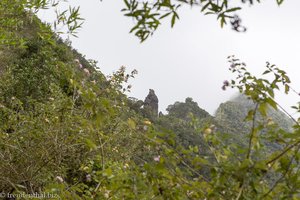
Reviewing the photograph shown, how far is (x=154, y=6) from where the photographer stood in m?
1.37

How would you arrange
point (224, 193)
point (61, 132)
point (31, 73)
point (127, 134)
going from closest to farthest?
point (224, 193) < point (61, 132) < point (127, 134) < point (31, 73)

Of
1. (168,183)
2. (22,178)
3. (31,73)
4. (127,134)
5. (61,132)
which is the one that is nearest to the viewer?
(168,183)

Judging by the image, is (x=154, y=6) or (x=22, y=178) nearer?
(x=154, y=6)

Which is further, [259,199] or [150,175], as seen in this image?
[150,175]

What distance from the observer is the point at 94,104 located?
1.67m

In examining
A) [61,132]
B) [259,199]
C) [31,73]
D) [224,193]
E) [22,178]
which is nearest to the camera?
[259,199]

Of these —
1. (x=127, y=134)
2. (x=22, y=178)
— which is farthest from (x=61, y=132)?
(x=127, y=134)

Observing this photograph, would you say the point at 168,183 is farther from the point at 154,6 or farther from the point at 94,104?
the point at 154,6

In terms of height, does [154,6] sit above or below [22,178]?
above

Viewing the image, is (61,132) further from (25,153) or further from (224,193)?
(224,193)

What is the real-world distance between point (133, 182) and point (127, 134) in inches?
221

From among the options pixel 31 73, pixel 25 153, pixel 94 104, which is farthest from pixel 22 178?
pixel 31 73

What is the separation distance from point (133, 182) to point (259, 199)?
526 millimetres

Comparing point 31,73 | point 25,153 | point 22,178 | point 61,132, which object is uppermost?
point 31,73
